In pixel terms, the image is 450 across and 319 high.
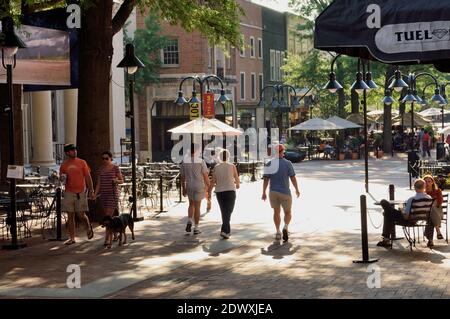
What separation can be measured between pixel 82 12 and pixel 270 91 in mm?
52627

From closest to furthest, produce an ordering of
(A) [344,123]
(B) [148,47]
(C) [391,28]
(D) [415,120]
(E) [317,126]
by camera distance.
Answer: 1. (C) [391,28]
2. (E) [317,126]
3. (A) [344,123]
4. (B) [148,47]
5. (D) [415,120]

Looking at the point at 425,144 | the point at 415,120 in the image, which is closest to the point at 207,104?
the point at 425,144

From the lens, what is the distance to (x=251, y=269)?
1316 centimetres

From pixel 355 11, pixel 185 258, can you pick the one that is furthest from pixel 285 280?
pixel 355 11

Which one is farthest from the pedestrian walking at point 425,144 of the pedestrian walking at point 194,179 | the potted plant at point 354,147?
the pedestrian walking at point 194,179

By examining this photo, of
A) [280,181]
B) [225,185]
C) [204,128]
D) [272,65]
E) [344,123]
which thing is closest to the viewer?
[280,181]

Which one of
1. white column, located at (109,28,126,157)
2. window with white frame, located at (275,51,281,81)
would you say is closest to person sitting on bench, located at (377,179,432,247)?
white column, located at (109,28,126,157)

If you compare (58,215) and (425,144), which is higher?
(425,144)

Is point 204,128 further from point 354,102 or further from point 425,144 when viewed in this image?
point 354,102

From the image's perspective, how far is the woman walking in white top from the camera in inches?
655

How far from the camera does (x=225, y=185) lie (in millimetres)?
16688

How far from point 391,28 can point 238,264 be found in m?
6.40

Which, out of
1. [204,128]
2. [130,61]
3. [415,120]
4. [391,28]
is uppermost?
[130,61]

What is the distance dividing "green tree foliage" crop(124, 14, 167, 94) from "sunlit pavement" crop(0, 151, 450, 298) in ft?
115
